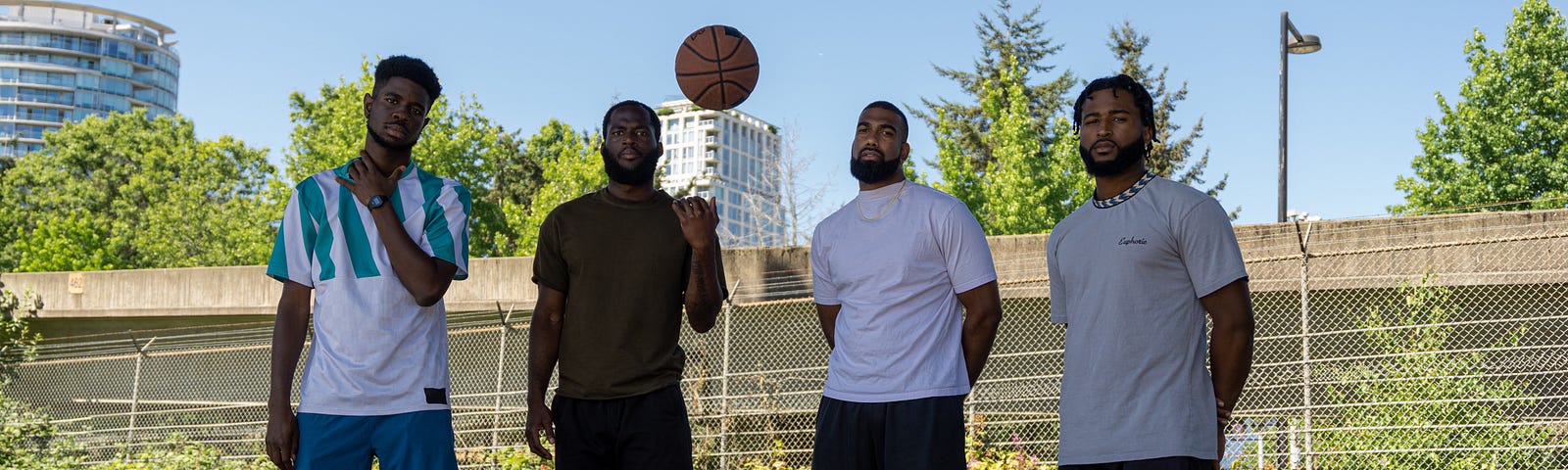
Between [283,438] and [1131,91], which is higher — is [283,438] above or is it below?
below

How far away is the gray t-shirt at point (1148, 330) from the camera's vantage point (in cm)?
321

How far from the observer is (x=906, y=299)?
3938mm

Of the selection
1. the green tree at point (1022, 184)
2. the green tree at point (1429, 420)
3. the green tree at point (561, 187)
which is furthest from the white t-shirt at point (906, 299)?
the green tree at point (561, 187)

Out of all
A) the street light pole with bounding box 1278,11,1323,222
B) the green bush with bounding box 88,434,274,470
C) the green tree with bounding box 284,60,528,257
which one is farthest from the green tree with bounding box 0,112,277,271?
the street light pole with bounding box 1278,11,1323,222

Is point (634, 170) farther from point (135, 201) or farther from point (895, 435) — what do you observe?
point (135, 201)

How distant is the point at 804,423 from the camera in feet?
38.4

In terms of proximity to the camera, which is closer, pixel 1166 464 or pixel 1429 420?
pixel 1166 464

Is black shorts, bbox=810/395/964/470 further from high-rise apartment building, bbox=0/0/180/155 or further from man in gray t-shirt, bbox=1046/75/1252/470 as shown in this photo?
high-rise apartment building, bbox=0/0/180/155

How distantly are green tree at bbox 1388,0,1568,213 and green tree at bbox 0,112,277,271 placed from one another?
32117 millimetres

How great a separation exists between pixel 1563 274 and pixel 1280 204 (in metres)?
2.91

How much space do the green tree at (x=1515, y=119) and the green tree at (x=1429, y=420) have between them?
1977 centimetres

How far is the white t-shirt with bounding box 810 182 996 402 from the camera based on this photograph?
389cm

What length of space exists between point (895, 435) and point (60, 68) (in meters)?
151

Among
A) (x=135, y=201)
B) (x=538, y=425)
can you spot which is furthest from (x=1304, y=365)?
(x=135, y=201)
